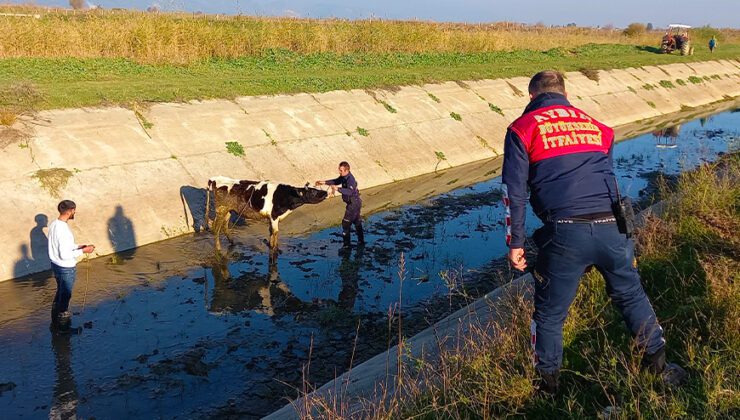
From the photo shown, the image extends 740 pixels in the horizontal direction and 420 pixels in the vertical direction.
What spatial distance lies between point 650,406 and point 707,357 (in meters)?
1.01

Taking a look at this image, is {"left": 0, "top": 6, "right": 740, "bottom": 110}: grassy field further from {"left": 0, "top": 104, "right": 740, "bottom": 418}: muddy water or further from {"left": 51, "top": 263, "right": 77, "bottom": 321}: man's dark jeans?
{"left": 51, "top": 263, "right": 77, "bottom": 321}: man's dark jeans

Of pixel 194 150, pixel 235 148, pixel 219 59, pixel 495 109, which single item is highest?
pixel 219 59

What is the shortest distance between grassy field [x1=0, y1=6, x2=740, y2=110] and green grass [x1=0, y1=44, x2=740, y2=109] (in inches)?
1.7

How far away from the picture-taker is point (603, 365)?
224 inches

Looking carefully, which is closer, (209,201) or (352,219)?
(352,219)

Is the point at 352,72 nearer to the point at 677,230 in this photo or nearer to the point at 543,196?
the point at 677,230

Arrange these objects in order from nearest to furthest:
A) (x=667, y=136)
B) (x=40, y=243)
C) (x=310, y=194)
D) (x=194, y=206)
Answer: (x=40, y=243) < (x=310, y=194) < (x=194, y=206) < (x=667, y=136)

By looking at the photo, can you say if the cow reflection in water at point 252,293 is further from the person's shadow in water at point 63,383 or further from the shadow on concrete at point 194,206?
the shadow on concrete at point 194,206

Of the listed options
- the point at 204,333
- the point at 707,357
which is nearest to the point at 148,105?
the point at 204,333

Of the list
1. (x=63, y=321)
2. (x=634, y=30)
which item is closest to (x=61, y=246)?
(x=63, y=321)

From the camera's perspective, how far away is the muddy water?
770 cm

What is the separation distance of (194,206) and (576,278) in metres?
11.1

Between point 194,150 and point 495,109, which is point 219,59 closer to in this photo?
point 495,109

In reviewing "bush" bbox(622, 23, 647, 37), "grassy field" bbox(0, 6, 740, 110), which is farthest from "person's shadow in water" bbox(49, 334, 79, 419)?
"bush" bbox(622, 23, 647, 37)
